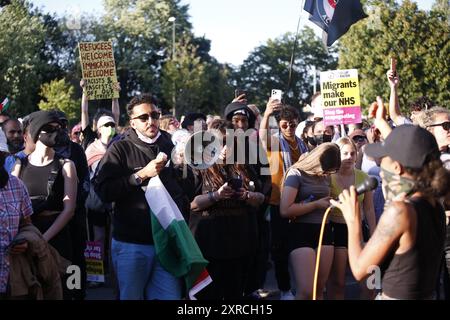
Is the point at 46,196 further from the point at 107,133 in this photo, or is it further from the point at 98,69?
the point at 98,69

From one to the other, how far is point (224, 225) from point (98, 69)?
4.11m

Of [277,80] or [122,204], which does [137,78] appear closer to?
[277,80]

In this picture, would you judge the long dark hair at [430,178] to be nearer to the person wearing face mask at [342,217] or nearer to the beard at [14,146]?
the person wearing face mask at [342,217]

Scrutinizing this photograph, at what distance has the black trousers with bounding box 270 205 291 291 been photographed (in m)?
7.15

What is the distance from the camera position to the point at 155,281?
5.80m

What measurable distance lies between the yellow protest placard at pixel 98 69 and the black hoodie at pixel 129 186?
3.73 metres

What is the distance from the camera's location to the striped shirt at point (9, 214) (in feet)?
15.8

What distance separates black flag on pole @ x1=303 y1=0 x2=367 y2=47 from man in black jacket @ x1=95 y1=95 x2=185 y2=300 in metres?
5.58

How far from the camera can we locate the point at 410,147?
3816 millimetres

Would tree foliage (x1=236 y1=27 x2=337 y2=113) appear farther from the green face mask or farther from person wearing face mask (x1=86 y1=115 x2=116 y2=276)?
the green face mask

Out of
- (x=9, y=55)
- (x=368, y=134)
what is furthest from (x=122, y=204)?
(x=9, y=55)

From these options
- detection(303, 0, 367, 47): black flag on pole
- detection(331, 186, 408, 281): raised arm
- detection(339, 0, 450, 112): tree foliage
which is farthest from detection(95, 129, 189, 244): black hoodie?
detection(339, 0, 450, 112): tree foliage

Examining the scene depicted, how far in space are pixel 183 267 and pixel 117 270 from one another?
22.3 inches

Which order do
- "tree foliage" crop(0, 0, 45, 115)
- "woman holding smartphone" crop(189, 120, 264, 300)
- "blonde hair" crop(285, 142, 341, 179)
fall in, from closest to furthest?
"woman holding smartphone" crop(189, 120, 264, 300) < "blonde hair" crop(285, 142, 341, 179) < "tree foliage" crop(0, 0, 45, 115)
